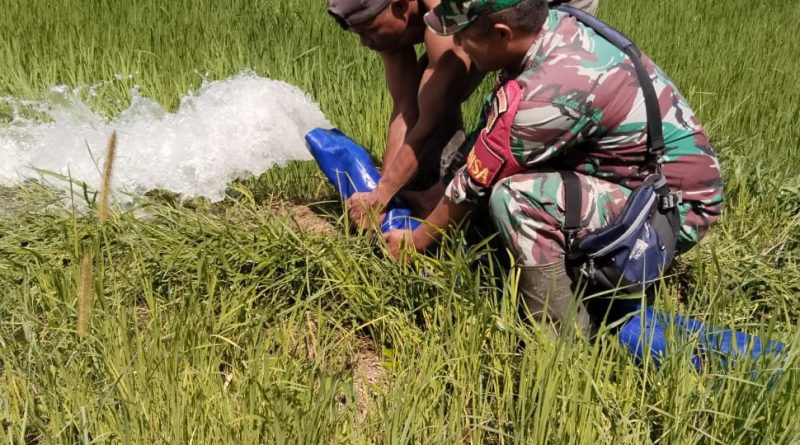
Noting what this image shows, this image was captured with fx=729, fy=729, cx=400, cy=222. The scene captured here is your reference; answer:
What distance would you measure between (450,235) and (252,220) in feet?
2.15

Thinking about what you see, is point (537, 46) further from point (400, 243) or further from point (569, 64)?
point (400, 243)

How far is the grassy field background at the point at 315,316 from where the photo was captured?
1323 millimetres

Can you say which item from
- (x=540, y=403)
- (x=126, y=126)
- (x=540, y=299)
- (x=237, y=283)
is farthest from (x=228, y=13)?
(x=540, y=403)

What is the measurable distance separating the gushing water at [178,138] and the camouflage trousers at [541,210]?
3.15ft

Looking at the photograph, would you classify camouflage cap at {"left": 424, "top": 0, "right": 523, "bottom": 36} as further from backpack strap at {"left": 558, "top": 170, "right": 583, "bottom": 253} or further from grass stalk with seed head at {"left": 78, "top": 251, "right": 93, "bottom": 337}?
grass stalk with seed head at {"left": 78, "top": 251, "right": 93, "bottom": 337}

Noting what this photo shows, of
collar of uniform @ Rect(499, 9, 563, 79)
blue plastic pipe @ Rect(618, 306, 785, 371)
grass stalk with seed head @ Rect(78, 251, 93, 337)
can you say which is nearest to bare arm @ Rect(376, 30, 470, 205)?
collar of uniform @ Rect(499, 9, 563, 79)

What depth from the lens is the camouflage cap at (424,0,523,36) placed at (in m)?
1.59

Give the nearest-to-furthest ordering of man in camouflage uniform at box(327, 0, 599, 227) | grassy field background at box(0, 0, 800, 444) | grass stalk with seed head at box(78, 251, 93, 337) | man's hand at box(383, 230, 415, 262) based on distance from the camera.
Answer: grass stalk with seed head at box(78, 251, 93, 337), grassy field background at box(0, 0, 800, 444), man's hand at box(383, 230, 415, 262), man in camouflage uniform at box(327, 0, 599, 227)

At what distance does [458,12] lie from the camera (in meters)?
1.63

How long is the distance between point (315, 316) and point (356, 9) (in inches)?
32.9

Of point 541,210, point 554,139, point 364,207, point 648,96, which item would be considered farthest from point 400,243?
point 648,96

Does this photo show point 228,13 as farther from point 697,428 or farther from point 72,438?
point 697,428

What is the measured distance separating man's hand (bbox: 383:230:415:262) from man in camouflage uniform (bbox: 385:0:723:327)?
0.16 m

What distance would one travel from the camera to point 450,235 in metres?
1.93
